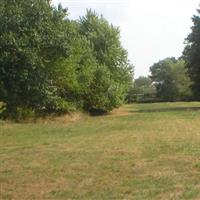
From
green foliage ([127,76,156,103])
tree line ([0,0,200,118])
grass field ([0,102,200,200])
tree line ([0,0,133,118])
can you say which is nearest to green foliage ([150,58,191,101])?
green foliage ([127,76,156,103])

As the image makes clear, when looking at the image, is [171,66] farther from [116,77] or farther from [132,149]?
[132,149]

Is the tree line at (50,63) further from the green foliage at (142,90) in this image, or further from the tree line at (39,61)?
the green foliage at (142,90)

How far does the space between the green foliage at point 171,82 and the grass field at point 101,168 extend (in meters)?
75.9

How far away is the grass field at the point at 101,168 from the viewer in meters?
9.43

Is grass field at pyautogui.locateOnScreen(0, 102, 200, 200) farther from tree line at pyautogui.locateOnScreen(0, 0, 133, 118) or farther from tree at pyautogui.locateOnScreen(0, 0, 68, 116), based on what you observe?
tree at pyautogui.locateOnScreen(0, 0, 68, 116)

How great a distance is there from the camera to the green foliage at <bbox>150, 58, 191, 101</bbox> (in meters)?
97.7

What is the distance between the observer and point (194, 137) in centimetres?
1964

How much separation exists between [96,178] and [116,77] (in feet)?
124

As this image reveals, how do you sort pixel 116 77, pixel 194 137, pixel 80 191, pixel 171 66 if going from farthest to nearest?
pixel 171 66
pixel 116 77
pixel 194 137
pixel 80 191

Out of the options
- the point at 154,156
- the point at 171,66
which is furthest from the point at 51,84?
the point at 171,66

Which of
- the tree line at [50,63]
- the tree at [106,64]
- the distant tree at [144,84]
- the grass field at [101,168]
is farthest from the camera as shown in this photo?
the distant tree at [144,84]

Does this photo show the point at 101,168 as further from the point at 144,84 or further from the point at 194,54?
the point at 144,84

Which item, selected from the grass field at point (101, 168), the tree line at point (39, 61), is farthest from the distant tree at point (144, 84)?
the grass field at point (101, 168)

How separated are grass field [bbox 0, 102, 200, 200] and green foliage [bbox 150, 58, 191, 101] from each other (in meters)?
75.9
